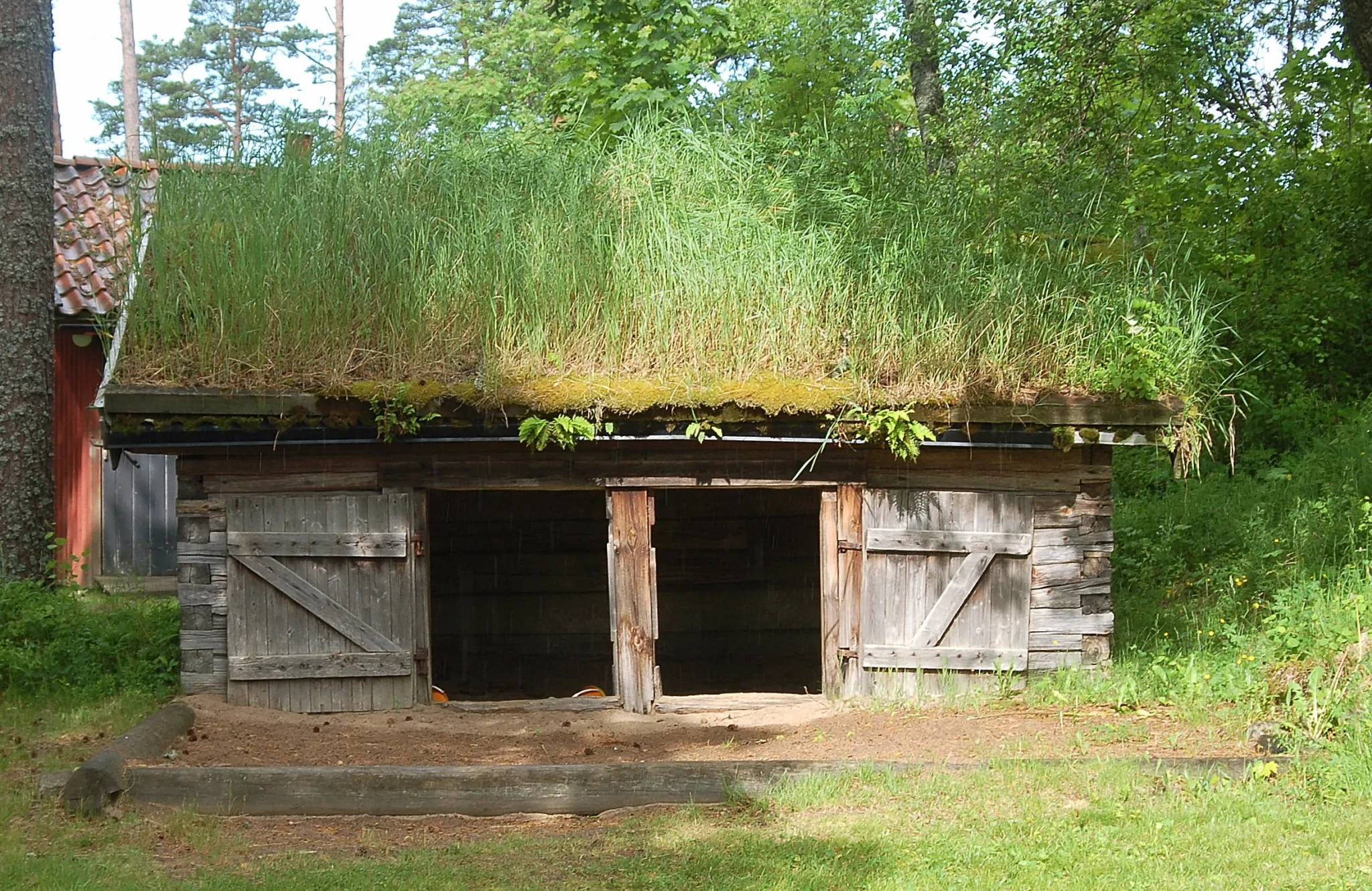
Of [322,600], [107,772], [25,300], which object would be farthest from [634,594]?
[25,300]

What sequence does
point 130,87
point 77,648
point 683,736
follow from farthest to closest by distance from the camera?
point 130,87
point 77,648
point 683,736

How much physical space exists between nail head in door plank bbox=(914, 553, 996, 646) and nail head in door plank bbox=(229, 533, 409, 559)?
3.79 metres

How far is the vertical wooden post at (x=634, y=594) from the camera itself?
8461 millimetres

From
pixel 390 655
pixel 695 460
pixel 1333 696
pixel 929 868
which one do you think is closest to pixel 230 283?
pixel 390 655

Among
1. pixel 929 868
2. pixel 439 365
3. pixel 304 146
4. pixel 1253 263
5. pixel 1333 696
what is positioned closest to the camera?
pixel 929 868

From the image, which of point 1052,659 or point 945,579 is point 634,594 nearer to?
point 945,579

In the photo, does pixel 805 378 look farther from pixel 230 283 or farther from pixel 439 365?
pixel 230 283

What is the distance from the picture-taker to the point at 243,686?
829cm

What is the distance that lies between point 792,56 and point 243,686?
363 inches

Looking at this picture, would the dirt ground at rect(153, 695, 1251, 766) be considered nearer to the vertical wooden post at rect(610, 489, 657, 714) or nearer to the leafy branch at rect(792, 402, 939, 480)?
the vertical wooden post at rect(610, 489, 657, 714)

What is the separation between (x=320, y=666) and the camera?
824cm

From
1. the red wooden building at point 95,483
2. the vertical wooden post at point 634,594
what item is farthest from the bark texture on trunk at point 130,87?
the vertical wooden post at point 634,594

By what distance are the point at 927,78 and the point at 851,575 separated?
11.2 metres

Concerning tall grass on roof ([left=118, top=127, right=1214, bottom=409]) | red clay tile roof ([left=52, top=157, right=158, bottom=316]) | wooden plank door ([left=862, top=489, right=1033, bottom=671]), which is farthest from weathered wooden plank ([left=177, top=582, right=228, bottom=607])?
wooden plank door ([left=862, top=489, right=1033, bottom=671])
